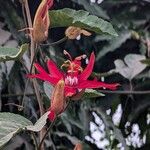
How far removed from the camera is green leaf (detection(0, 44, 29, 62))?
0.91 metres

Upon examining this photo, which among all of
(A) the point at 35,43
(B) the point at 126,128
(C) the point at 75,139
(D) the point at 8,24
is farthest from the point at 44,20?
(B) the point at 126,128

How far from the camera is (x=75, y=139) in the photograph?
A: 1766 mm

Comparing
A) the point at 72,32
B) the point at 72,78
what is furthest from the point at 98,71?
the point at 72,78

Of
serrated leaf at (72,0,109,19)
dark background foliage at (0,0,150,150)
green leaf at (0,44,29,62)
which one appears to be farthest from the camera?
serrated leaf at (72,0,109,19)

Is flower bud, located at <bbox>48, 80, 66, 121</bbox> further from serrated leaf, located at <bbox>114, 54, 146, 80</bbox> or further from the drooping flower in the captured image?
serrated leaf, located at <bbox>114, 54, 146, 80</bbox>

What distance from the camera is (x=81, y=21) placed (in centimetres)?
95

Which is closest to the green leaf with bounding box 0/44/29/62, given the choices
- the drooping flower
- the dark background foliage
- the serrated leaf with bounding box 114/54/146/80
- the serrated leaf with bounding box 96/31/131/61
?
the drooping flower

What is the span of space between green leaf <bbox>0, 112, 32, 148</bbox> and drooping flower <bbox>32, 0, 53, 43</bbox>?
12cm

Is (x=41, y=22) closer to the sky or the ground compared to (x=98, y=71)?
closer to the sky

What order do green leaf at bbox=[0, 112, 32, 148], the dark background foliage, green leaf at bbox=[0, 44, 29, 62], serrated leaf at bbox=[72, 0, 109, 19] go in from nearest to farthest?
1. green leaf at bbox=[0, 112, 32, 148]
2. green leaf at bbox=[0, 44, 29, 62]
3. the dark background foliage
4. serrated leaf at bbox=[72, 0, 109, 19]

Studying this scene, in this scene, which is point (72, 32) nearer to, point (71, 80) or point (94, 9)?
point (71, 80)

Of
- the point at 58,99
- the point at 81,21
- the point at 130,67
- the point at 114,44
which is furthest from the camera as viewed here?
the point at 114,44

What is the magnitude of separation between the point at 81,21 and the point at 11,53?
0.13m

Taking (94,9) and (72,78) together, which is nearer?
(72,78)
